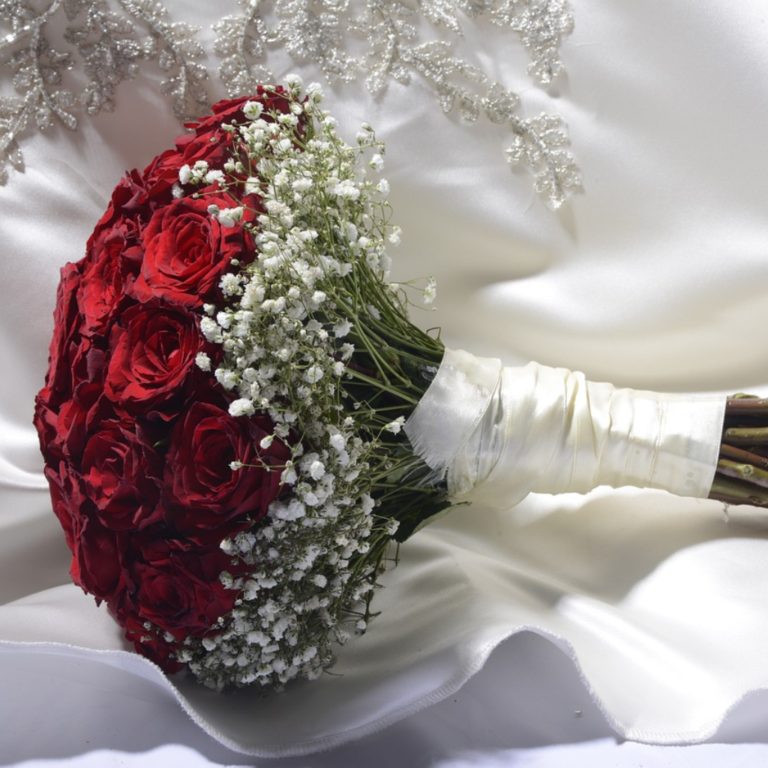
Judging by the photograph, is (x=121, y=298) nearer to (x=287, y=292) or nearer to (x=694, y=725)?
(x=287, y=292)

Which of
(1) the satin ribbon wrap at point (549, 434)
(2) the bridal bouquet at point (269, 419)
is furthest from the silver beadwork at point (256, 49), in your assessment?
(1) the satin ribbon wrap at point (549, 434)

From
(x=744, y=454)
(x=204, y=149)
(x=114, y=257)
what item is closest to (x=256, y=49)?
(x=204, y=149)

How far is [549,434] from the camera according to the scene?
3.59ft

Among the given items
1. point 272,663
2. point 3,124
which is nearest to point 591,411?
point 272,663

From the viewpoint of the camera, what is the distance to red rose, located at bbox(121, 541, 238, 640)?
2.96 ft

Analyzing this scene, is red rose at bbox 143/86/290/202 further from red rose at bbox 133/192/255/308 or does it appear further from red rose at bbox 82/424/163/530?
red rose at bbox 82/424/163/530

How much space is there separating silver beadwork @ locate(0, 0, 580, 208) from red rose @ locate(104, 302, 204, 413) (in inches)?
21.8

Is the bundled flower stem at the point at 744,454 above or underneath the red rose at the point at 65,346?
underneath

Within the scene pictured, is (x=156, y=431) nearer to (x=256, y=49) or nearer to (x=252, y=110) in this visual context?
(x=252, y=110)

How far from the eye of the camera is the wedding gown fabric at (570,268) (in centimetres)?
120

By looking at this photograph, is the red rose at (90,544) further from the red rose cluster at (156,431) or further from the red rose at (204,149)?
the red rose at (204,149)

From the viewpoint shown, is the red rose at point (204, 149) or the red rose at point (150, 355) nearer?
the red rose at point (150, 355)

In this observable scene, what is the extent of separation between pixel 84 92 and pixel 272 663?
2.86ft

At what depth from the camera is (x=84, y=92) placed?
128cm
